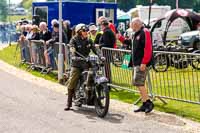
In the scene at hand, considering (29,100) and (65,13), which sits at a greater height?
(65,13)

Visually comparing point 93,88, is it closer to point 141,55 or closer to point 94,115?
point 94,115

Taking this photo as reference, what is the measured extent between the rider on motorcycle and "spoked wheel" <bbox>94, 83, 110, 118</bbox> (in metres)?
0.71

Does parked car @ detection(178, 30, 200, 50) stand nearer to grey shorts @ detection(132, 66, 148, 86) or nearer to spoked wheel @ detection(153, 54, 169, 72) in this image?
spoked wheel @ detection(153, 54, 169, 72)

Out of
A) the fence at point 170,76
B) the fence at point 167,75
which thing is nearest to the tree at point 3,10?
the fence at point 167,75

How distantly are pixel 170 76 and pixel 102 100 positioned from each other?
3.00m

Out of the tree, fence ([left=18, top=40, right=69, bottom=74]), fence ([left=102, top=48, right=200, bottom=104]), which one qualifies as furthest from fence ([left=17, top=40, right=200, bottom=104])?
the tree

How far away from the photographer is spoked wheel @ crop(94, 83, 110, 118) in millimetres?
9742

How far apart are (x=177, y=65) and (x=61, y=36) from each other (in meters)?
4.48

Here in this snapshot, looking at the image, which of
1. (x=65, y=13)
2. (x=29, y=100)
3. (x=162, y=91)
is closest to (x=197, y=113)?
(x=162, y=91)

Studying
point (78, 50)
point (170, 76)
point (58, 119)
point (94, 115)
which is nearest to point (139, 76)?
point (94, 115)

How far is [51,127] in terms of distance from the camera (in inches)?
341

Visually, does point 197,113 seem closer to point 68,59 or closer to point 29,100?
point 29,100

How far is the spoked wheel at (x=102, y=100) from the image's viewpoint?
9.74 meters

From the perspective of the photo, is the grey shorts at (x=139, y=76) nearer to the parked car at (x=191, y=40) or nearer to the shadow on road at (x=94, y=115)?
the shadow on road at (x=94, y=115)
